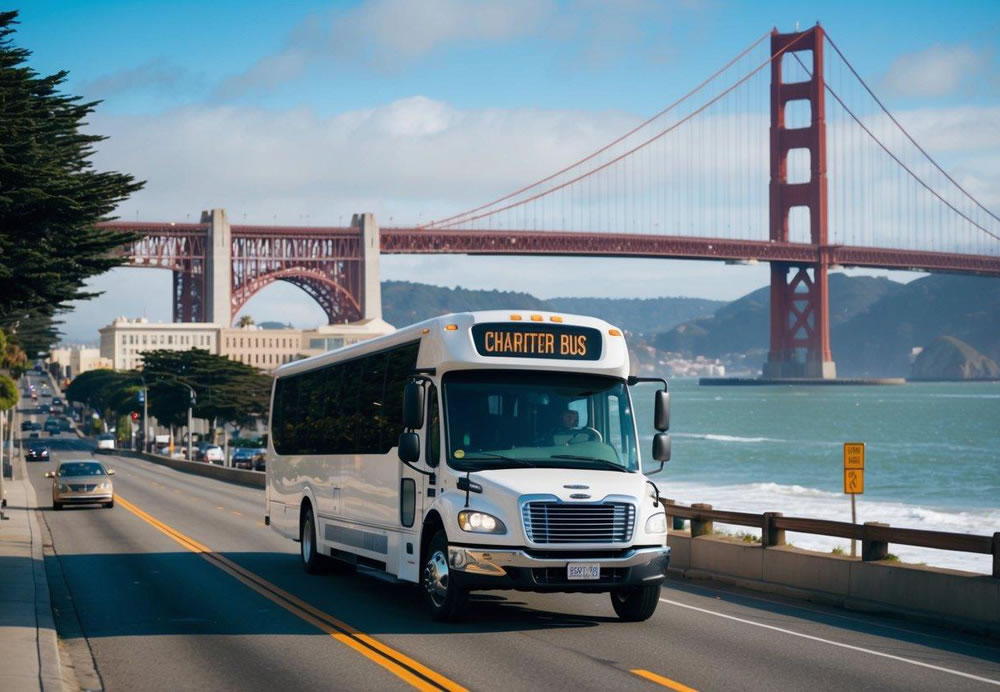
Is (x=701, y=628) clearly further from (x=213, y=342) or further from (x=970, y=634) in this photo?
(x=213, y=342)

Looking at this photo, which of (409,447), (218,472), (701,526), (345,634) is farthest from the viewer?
(218,472)

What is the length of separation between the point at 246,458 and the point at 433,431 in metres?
67.1

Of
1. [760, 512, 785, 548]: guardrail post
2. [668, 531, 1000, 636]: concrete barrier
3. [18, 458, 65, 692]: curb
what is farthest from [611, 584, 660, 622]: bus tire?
[18, 458, 65, 692]: curb

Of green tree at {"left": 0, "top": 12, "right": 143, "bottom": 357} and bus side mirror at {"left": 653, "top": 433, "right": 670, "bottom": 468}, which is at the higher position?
green tree at {"left": 0, "top": 12, "right": 143, "bottom": 357}

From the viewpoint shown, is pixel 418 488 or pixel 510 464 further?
pixel 418 488

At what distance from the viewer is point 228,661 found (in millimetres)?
11500

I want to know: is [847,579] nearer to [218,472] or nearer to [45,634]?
[45,634]

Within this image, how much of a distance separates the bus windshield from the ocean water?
1777 cm

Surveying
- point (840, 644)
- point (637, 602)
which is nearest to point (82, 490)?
point (637, 602)

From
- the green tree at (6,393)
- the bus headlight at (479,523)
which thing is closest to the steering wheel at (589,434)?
the bus headlight at (479,523)

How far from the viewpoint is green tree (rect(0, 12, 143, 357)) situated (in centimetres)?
1858

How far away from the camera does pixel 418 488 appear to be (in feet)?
45.6

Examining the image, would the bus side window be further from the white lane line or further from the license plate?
the white lane line

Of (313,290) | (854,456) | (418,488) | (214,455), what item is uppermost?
(313,290)
